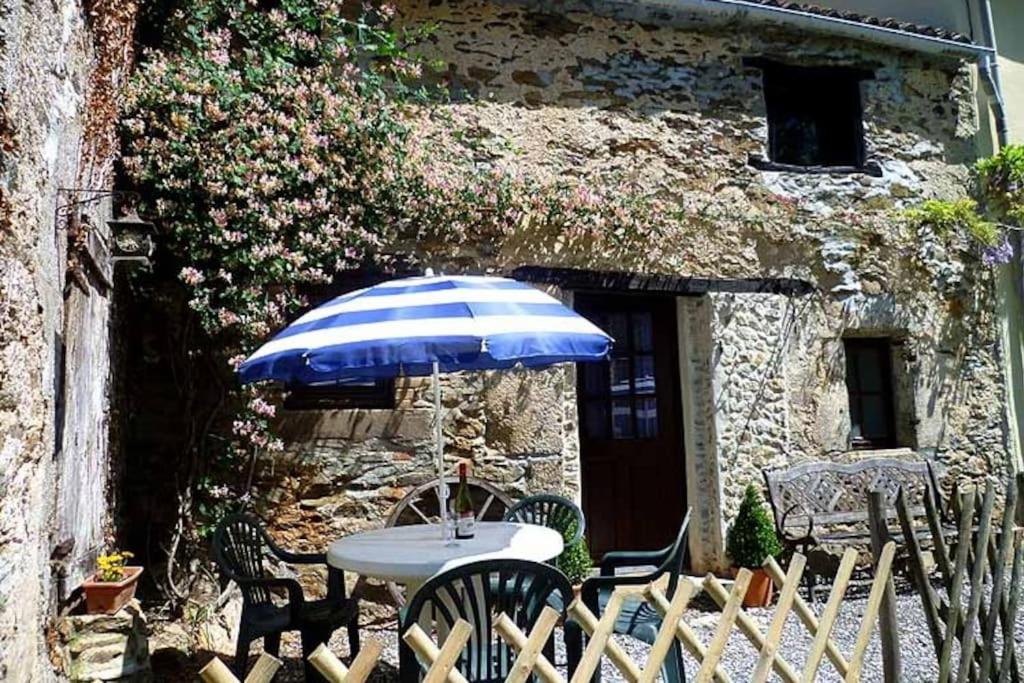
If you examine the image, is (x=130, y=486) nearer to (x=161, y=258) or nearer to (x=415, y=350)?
(x=161, y=258)

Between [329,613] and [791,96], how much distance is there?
572cm

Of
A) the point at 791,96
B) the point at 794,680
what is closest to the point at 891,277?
the point at 791,96

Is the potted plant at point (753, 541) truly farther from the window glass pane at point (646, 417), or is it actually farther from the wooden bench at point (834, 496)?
the window glass pane at point (646, 417)

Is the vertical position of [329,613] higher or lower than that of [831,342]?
lower

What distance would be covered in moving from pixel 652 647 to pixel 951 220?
590 cm

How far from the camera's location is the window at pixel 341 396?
5.25 m

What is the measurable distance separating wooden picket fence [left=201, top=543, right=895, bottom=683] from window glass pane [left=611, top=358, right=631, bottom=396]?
3642 mm

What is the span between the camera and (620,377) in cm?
648

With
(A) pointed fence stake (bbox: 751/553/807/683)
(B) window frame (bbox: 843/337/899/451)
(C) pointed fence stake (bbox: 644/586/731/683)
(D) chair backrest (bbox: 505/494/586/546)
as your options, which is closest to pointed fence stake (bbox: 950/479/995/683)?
(A) pointed fence stake (bbox: 751/553/807/683)

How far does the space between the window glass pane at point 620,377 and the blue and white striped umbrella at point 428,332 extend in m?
2.91

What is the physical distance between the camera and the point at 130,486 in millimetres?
4984

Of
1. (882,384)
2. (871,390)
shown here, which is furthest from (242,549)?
(882,384)

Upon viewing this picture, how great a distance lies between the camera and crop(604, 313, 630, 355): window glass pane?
649 centimetres

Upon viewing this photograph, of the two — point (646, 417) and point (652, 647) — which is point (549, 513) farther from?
point (652, 647)
